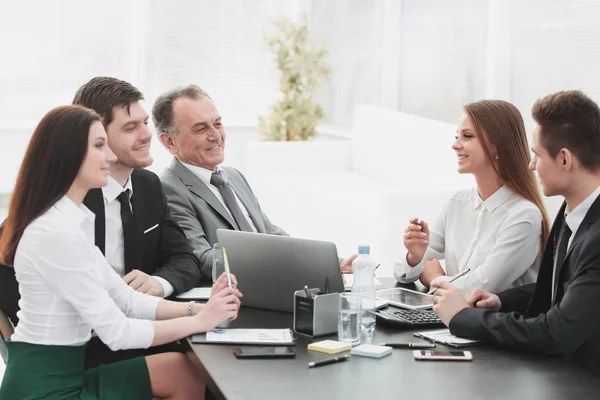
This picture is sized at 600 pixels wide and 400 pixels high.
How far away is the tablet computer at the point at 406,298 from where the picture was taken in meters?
2.63

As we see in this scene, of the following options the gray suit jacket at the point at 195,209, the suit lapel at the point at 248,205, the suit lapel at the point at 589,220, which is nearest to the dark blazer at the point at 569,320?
the suit lapel at the point at 589,220

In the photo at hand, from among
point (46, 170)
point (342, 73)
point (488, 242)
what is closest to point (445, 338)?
point (488, 242)

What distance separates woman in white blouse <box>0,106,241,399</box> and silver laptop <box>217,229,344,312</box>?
33 cm

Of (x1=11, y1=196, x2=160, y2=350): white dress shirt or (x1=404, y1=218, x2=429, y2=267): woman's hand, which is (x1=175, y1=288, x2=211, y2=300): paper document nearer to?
(x1=11, y1=196, x2=160, y2=350): white dress shirt

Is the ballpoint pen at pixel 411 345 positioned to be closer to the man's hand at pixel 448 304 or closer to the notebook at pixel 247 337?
the man's hand at pixel 448 304

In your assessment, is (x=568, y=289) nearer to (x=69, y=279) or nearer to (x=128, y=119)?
(x=69, y=279)

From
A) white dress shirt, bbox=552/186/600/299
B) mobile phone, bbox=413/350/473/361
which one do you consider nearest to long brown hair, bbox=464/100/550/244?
white dress shirt, bbox=552/186/600/299

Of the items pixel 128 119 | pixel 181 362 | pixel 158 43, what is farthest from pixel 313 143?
pixel 181 362

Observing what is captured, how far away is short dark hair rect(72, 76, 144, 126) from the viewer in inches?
115

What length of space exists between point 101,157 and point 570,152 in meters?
1.22

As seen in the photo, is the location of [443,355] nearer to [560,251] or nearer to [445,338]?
[445,338]

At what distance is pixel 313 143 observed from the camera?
776cm

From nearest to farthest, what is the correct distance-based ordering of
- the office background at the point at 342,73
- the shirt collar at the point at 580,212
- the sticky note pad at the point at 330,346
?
the sticky note pad at the point at 330,346 < the shirt collar at the point at 580,212 < the office background at the point at 342,73

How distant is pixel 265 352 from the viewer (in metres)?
2.18
